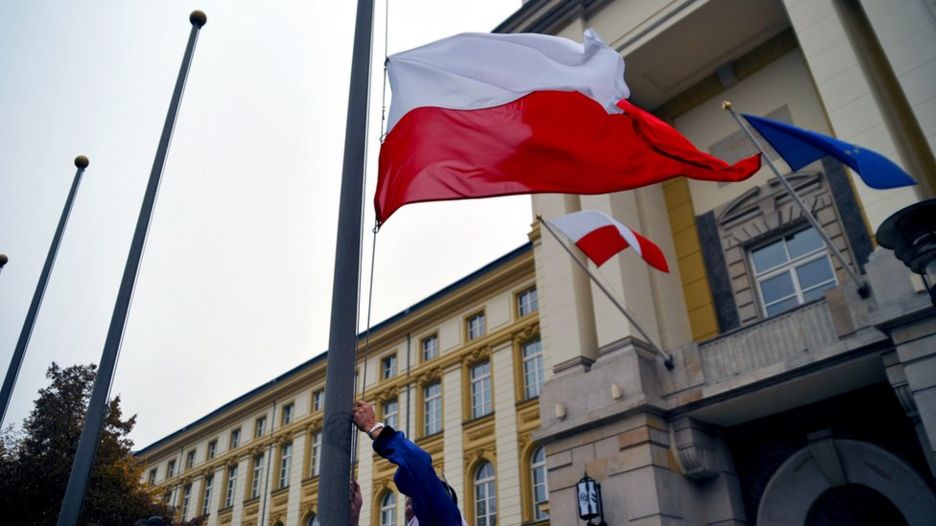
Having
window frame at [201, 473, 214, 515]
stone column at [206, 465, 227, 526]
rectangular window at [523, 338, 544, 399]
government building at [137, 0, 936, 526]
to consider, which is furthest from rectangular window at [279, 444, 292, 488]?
government building at [137, 0, 936, 526]

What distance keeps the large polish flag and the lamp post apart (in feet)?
4.69

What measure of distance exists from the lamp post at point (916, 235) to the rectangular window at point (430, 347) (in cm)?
2311

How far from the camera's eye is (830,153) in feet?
29.7

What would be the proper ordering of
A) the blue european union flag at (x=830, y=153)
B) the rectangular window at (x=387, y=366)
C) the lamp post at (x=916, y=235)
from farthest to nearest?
1. the rectangular window at (x=387, y=366)
2. the blue european union flag at (x=830, y=153)
3. the lamp post at (x=916, y=235)

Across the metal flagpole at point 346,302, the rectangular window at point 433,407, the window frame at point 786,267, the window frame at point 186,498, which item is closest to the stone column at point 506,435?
the rectangular window at point 433,407

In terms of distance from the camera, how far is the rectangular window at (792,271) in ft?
43.4

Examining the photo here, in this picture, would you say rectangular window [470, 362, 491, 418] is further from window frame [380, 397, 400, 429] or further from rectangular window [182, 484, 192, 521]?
rectangular window [182, 484, 192, 521]

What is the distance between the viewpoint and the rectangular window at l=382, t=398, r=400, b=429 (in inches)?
1193

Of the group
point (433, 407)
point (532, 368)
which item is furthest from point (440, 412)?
point (532, 368)

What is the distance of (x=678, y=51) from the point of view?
16391 mm

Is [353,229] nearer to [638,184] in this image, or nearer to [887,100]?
[638,184]

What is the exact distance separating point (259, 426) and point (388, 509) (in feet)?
43.3

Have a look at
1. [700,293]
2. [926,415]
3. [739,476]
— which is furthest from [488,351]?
[926,415]

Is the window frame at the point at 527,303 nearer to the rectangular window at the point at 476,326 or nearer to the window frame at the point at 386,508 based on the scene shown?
the rectangular window at the point at 476,326
